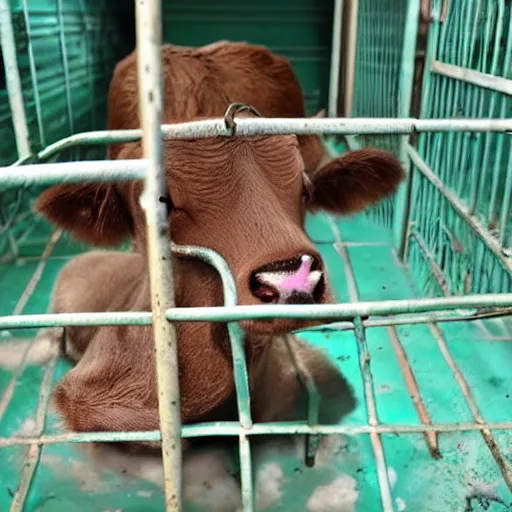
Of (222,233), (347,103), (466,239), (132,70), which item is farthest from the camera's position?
(347,103)

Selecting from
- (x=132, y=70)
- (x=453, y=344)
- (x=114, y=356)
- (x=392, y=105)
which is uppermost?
(x=132, y=70)

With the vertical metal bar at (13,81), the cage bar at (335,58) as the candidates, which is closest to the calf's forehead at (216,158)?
the vertical metal bar at (13,81)

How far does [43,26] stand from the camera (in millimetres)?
3465

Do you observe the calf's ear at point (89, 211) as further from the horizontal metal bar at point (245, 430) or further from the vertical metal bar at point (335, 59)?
the vertical metal bar at point (335, 59)

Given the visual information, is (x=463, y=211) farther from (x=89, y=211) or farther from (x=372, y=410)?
(x=89, y=211)

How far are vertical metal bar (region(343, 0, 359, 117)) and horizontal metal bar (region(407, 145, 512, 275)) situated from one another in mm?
1738

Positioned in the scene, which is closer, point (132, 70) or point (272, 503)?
point (272, 503)

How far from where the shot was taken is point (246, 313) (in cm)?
102

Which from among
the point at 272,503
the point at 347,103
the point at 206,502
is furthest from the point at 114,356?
the point at 347,103

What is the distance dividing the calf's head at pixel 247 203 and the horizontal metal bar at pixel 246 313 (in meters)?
0.18

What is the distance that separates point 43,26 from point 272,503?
9.67ft

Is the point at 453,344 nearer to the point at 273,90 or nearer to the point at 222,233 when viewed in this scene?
the point at 222,233

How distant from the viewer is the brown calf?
4.37 ft

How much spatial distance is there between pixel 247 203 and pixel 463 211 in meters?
1.06
